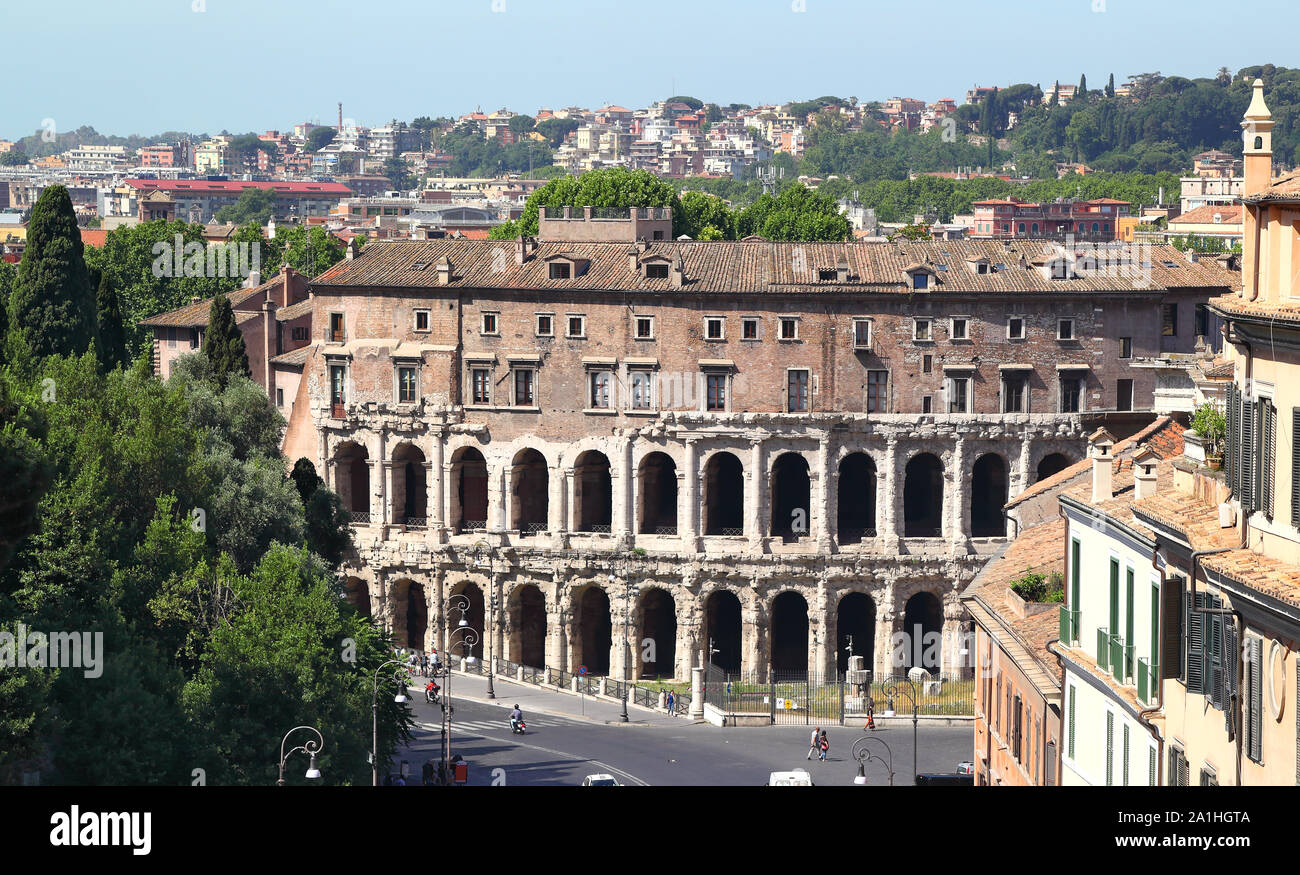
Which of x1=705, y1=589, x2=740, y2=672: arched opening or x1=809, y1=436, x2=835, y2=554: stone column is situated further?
x1=705, y1=589, x2=740, y2=672: arched opening

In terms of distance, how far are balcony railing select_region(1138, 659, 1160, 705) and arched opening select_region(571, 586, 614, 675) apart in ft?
196

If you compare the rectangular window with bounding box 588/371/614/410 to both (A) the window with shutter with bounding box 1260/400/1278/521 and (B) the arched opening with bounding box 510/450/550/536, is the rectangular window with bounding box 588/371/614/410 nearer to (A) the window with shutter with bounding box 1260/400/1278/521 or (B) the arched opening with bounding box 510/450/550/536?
(B) the arched opening with bounding box 510/450/550/536

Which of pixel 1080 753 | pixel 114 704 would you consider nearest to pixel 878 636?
pixel 114 704

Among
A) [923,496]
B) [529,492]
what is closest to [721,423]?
[529,492]

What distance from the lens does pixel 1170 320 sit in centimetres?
8581

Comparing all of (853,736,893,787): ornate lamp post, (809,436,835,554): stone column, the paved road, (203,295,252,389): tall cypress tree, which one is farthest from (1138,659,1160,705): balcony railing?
(203,295,252,389): tall cypress tree

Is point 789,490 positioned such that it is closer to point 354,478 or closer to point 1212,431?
point 354,478

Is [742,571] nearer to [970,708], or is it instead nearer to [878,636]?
[878,636]

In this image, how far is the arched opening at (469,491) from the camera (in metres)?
88.8

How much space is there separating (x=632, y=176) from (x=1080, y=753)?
112m

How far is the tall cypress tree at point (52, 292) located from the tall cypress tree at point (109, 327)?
7.76ft

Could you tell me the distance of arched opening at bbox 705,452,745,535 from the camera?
87.3 metres
